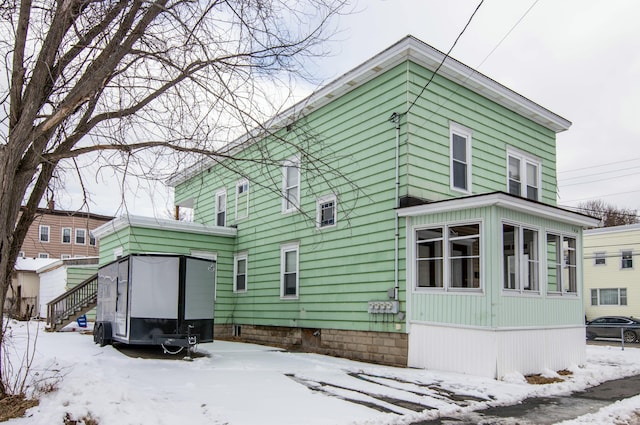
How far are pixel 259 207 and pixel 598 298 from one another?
23477 mm

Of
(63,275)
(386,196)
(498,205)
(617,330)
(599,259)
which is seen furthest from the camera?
(599,259)

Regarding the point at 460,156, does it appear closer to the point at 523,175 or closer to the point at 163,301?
the point at 523,175

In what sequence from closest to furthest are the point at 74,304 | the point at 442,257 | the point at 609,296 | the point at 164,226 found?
the point at 442,257 < the point at 164,226 < the point at 74,304 < the point at 609,296

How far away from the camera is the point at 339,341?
14.0 metres

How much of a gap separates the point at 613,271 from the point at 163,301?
2740cm

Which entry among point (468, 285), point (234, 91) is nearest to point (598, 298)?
point (468, 285)

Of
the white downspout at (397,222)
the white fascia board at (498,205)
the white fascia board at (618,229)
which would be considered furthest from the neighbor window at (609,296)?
the white downspout at (397,222)

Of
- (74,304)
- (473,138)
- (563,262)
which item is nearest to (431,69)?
(473,138)

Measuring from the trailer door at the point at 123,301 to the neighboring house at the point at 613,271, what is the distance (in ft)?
88.7

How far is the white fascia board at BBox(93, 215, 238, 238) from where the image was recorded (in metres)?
17.2

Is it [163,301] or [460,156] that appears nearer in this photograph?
[163,301]

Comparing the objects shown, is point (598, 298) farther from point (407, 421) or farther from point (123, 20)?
point (123, 20)

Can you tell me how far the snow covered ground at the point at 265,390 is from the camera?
675 centimetres

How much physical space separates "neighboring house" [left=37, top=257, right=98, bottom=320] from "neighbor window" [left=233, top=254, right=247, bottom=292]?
10.8 meters
